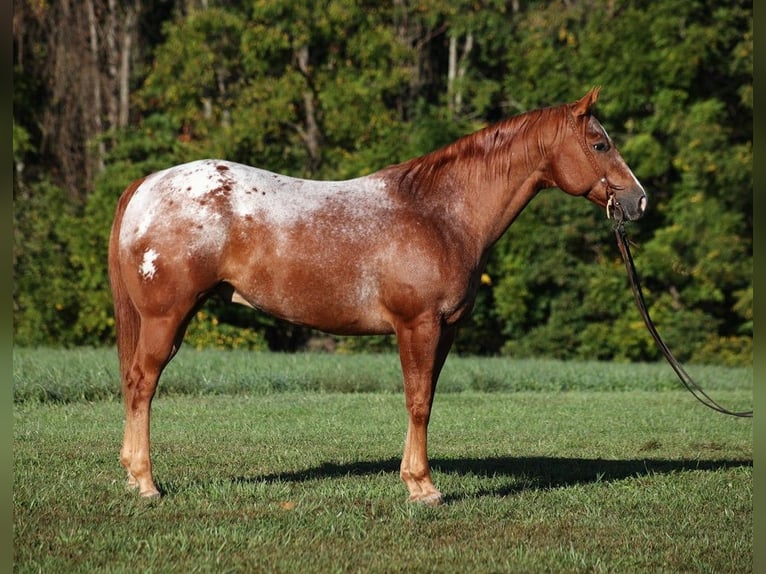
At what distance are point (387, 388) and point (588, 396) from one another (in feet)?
9.02

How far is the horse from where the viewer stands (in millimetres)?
6785

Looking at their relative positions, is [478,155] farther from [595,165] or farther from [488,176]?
[595,165]

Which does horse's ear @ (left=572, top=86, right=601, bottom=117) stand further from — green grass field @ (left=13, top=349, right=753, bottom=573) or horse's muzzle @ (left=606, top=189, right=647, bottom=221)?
green grass field @ (left=13, top=349, right=753, bottom=573)

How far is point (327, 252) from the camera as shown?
6.85 m

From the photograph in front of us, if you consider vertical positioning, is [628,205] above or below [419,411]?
above

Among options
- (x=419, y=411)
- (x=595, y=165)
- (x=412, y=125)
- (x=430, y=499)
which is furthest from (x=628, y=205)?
(x=412, y=125)

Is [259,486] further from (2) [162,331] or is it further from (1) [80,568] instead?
(1) [80,568]

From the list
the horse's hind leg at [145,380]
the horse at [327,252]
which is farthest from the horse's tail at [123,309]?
the horse's hind leg at [145,380]

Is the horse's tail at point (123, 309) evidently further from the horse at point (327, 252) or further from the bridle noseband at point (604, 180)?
the bridle noseband at point (604, 180)

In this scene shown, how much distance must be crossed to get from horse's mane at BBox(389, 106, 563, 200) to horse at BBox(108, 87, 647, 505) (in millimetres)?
38

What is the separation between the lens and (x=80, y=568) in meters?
5.18

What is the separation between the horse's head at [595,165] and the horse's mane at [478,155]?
0.14m

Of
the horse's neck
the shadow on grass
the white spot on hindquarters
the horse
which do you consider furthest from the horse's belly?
the shadow on grass

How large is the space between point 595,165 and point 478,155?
77 centimetres
